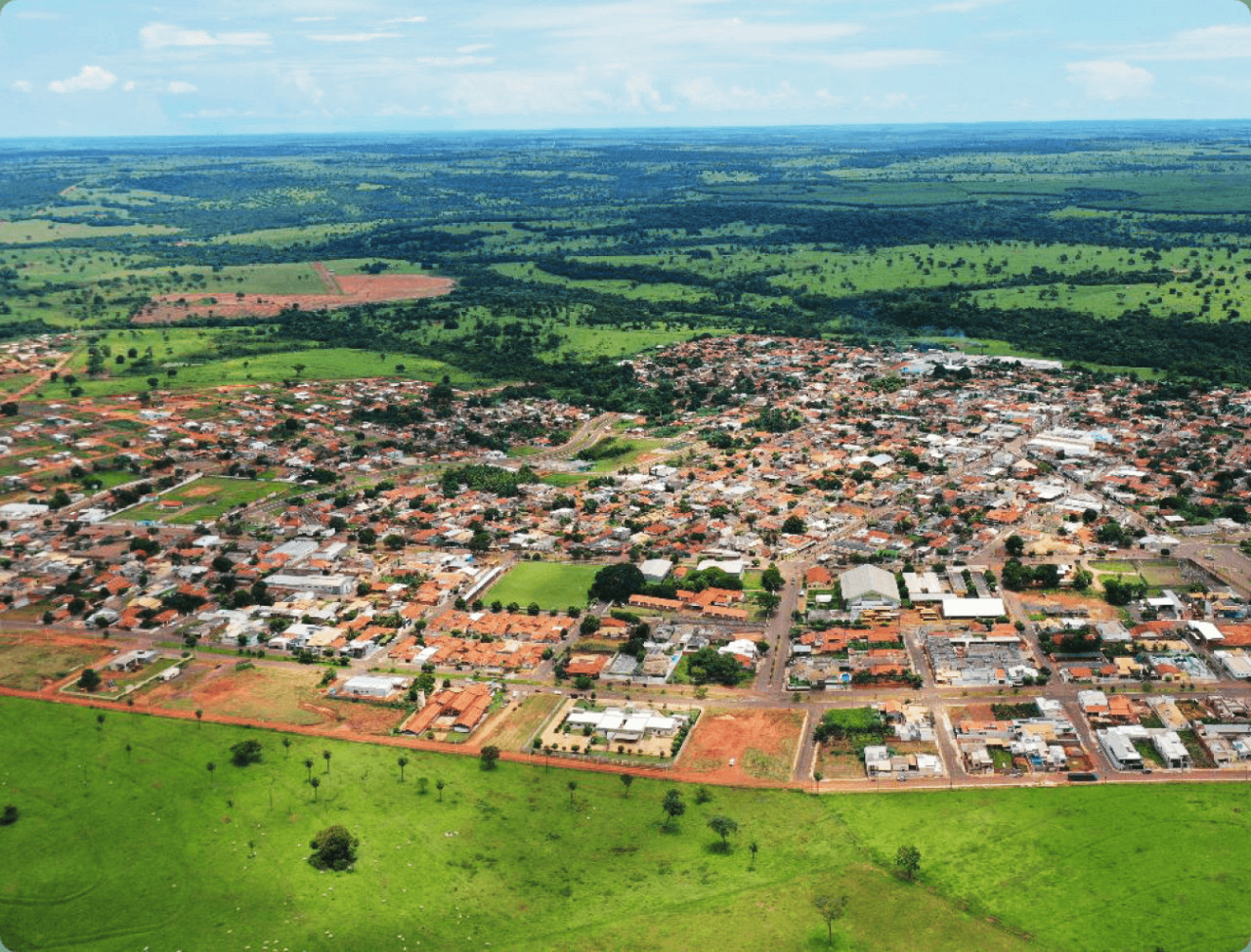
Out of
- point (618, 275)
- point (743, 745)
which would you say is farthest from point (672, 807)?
point (618, 275)

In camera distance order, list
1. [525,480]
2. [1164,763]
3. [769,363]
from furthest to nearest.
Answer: [769,363] → [525,480] → [1164,763]

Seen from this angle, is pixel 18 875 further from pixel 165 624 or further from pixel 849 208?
pixel 849 208

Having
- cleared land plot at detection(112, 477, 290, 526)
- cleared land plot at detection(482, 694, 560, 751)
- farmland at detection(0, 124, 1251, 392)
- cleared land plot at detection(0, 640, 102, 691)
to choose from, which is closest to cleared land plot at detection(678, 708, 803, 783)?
cleared land plot at detection(482, 694, 560, 751)

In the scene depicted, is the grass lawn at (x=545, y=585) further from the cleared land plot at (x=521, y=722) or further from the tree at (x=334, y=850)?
→ the tree at (x=334, y=850)

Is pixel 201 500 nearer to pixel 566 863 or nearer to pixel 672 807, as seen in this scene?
pixel 566 863

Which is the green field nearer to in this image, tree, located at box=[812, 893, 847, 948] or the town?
tree, located at box=[812, 893, 847, 948]

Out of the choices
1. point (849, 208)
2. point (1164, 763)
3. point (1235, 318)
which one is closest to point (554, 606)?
point (1164, 763)
